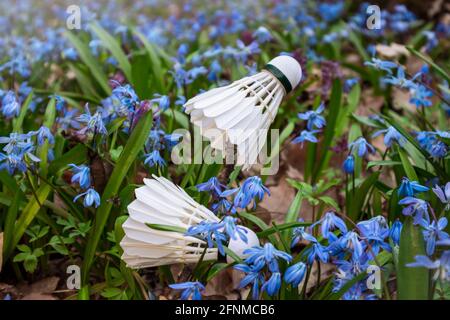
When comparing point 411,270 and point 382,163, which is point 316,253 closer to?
point 411,270

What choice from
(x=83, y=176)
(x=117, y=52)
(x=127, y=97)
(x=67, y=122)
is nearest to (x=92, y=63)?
(x=117, y=52)

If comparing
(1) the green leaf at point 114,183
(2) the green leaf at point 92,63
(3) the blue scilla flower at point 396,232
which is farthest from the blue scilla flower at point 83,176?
(2) the green leaf at point 92,63

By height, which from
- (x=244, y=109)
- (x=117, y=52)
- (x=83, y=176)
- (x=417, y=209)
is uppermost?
(x=117, y=52)

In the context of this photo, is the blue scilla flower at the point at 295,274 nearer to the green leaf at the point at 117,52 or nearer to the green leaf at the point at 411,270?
the green leaf at the point at 411,270

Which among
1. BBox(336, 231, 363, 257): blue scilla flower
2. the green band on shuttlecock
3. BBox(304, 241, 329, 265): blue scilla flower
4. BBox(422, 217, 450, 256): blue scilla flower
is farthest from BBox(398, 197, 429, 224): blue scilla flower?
the green band on shuttlecock

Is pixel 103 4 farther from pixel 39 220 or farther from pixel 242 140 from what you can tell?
pixel 242 140
